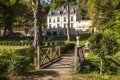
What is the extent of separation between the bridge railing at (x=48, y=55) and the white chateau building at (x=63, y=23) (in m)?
59.5

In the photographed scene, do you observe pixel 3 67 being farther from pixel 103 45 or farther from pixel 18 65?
pixel 103 45

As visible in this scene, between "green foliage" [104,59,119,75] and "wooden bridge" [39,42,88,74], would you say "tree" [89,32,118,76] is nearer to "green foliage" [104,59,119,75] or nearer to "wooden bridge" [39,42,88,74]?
"green foliage" [104,59,119,75]

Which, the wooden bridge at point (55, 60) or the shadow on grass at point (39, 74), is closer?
the shadow on grass at point (39, 74)

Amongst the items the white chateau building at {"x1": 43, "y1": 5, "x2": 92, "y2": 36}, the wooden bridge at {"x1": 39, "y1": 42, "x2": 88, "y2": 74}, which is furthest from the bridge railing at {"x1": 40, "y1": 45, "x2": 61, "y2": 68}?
the white chateau building at {"x1": 43, "y1": 5, "x2": 92, "y2": 36}

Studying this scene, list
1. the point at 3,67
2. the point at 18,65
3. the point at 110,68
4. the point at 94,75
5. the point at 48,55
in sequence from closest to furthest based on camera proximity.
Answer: the point at 3,67 < the point at 18,65 < the point at 94,75 < the point at 110,68 < the point at 48,55

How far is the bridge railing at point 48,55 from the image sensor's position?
17380 millimetres

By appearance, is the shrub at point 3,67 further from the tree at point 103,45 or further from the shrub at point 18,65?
the tree at point 103,45

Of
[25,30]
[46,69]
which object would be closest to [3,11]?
[25,30]

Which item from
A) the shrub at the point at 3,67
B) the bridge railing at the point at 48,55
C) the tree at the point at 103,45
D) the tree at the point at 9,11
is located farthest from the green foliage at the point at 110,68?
the tree at the point at 9,11

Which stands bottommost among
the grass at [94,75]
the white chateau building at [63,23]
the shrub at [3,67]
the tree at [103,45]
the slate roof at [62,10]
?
the grass at [94,75]

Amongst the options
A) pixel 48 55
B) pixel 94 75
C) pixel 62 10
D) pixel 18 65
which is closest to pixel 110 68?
pixel 94 75

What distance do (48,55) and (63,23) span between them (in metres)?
81.3

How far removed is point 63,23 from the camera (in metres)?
100

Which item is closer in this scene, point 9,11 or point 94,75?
point 94,75
